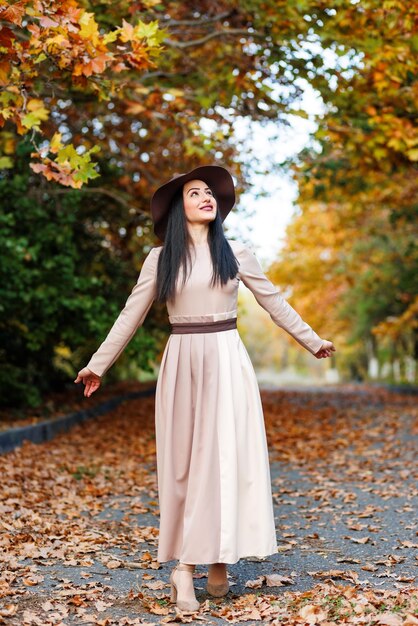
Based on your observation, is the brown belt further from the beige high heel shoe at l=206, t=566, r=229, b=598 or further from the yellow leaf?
the yellow leaf

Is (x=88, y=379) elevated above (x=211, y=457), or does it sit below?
above

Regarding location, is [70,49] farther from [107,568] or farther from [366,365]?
[366,365]

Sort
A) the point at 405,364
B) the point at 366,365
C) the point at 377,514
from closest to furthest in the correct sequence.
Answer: the point at 377,514
the point at 405,364
the point at 366,365

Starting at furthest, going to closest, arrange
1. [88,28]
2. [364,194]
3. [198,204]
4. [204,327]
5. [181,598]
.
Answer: [364,194], [88,28], [198,204], [204,327], [181,598]

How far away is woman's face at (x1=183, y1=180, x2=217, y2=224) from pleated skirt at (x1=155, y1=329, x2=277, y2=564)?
0.67 meters

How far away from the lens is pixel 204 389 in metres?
4.48

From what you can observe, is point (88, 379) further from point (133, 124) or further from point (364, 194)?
point (364, 194)

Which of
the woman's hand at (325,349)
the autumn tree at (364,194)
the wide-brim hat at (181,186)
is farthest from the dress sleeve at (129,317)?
the autumn tree at (364,194)

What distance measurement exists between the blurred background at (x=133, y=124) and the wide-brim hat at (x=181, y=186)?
4.84ft

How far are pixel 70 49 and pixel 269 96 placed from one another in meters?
4.82

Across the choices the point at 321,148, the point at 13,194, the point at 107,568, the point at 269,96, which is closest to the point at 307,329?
the point at 107,568

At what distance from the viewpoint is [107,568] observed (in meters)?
5.16

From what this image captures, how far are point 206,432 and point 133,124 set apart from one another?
424 inches

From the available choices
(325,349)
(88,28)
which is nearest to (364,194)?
(88,28)
